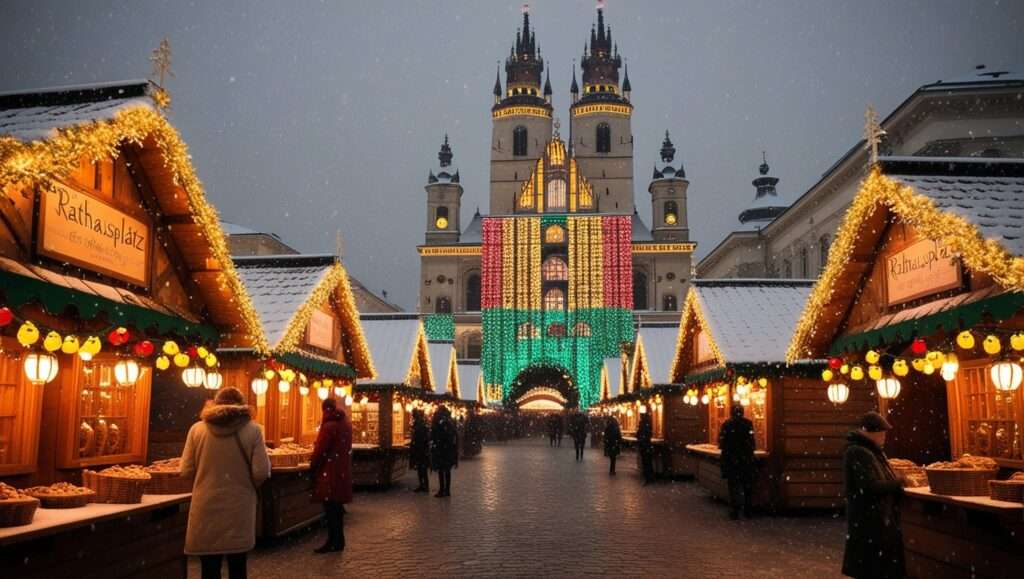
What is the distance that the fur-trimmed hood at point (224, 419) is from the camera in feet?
21.0

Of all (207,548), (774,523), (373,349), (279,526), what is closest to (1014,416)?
(774,523)

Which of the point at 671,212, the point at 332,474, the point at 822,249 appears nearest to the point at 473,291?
the point at 671,212

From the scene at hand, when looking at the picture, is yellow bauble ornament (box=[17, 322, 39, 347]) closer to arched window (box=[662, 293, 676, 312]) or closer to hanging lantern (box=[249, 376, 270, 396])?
hanging lantern (box=[249, 376, 270, 396])

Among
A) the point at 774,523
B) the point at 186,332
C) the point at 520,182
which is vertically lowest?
the point at 774,523

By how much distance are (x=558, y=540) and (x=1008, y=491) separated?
18.8ft

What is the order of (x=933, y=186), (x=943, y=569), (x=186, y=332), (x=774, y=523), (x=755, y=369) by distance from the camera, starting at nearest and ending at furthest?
1. (x=943, y=569)
2. (x=933, y=186)
3. (x=186, y=332)
4. (x=774, y=523)
5. (x=755, y=369)

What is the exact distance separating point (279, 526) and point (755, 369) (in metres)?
8.29

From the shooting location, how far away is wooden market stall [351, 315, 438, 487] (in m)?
19.4

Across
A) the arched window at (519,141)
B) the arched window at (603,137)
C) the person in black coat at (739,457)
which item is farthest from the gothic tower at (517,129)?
the person in black coat at (739,457)

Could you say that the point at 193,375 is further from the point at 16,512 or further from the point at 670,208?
the point at 670,208

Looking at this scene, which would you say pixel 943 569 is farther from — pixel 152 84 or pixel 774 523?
pixel 152 84

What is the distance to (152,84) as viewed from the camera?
8375 mm

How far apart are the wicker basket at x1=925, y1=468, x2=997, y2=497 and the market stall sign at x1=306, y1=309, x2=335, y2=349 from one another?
32.7 feet

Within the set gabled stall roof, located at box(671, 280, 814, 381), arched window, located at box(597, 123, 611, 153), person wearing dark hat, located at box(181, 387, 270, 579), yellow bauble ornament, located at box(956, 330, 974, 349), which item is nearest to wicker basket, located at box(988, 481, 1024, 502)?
yellow bauble ornament, located at box(956, 330, 974, 349)
